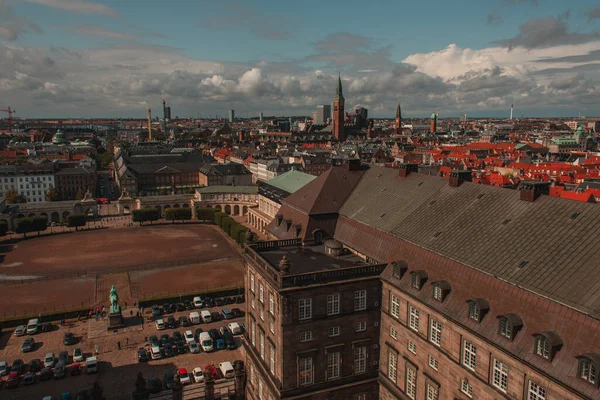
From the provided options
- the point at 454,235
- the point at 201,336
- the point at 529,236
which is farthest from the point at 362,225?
the point at 201,336

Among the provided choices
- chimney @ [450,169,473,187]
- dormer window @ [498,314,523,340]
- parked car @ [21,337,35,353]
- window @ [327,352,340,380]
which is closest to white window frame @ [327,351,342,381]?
window @ [327,352,340,380]

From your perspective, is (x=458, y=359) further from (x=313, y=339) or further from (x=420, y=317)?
(x=313, y=339)

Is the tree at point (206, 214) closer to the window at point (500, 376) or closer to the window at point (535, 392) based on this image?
the window at point (500, 376)

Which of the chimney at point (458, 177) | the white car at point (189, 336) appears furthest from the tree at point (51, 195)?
the chimney at point (458, 177)

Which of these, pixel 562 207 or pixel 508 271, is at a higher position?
pixel 562 207

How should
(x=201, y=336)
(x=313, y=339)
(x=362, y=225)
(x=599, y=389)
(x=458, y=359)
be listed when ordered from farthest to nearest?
(x=201, y=336) < (x=362, y=225) < (x=313, y=339) < (x=458, y=359) < (x=599, y=389)
